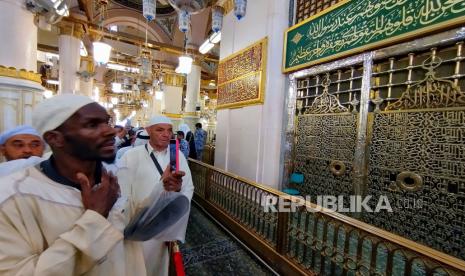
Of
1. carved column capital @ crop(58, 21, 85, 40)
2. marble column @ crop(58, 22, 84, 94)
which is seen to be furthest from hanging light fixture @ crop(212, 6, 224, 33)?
carved column capital @ crop(58, 21, 85, 40)

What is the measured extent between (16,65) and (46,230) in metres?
3.79

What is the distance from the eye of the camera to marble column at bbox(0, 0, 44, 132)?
3189 millimetres

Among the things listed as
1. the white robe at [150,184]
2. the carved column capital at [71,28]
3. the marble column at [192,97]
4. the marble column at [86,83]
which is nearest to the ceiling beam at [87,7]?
the carved column capital at [71,28]

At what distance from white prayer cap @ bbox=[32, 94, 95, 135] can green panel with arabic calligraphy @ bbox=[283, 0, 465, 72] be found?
3.15 meters

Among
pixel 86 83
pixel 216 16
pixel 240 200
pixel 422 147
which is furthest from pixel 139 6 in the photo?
pixel 422 147

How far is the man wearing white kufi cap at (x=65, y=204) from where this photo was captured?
0.70 metres

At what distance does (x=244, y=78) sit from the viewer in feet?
15.9

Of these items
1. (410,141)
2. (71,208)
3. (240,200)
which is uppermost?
(410,141)

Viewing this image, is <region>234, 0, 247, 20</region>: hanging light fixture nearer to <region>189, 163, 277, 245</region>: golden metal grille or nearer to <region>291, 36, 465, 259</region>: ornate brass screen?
<region>291, 36, 465, 259</region>: ornate brass screen

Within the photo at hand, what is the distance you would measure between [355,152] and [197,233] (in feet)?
8.42

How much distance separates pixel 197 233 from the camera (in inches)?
139

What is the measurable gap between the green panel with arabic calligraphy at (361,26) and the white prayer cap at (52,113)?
3.15 metres

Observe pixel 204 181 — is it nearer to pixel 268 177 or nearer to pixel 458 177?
pixel 268 177

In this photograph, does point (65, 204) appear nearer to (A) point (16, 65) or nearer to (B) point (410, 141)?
(B) point (410, 141)
